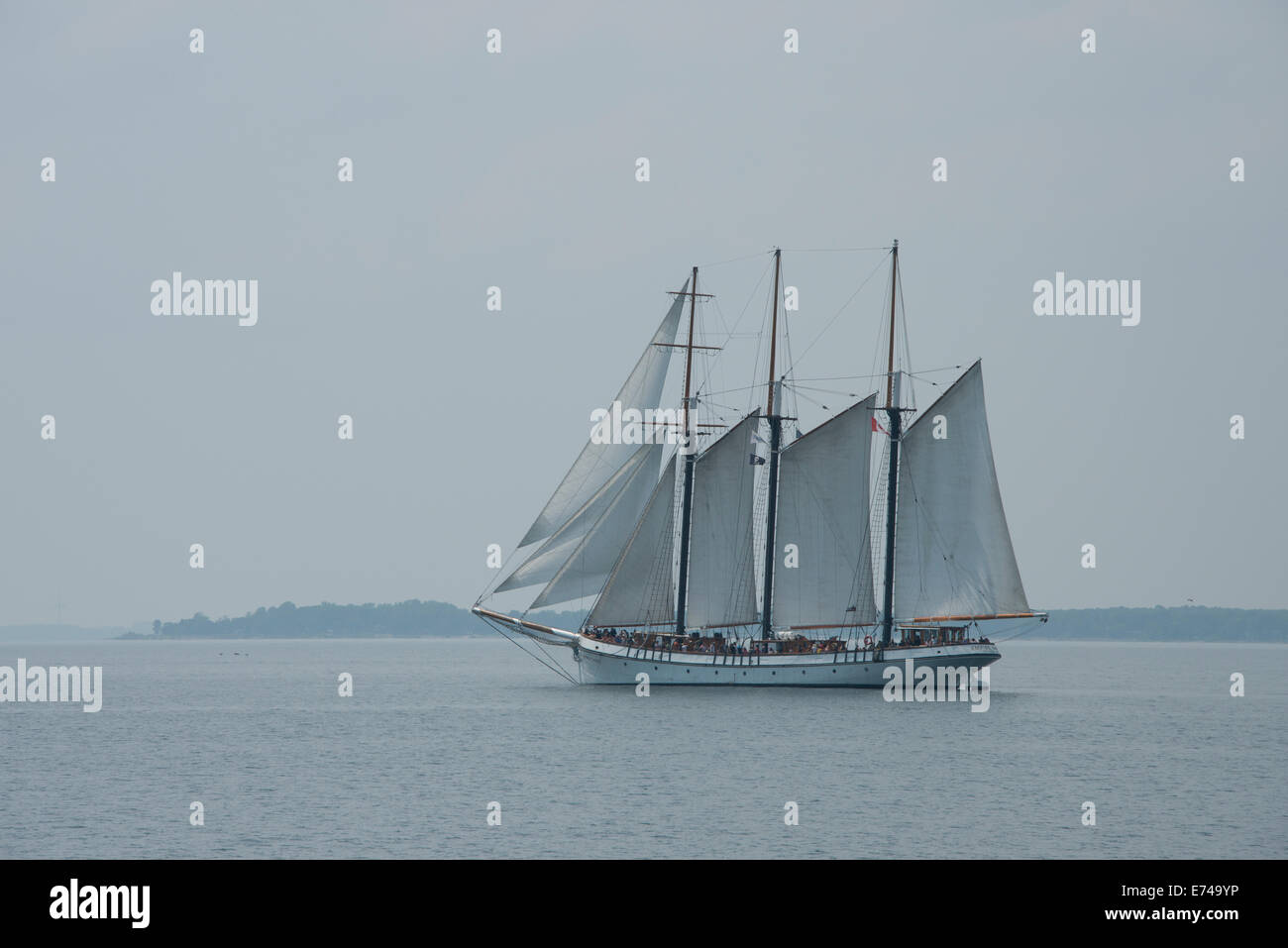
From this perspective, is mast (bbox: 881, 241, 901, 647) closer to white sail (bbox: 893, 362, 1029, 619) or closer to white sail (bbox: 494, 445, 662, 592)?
white sail (bbox: 893, 362, 1029, 619)

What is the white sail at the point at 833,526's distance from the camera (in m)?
73.4

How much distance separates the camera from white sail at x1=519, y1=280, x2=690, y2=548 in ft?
229

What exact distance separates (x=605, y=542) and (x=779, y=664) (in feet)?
37.8

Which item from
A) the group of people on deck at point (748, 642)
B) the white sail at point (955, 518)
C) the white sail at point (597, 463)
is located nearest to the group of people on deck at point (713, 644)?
the group of people on deck at point (748, 642)

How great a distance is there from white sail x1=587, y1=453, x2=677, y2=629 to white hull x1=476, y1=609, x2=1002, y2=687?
2.14 meters

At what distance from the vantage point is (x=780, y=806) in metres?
40.4

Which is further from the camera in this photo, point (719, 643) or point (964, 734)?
point (719, 643)

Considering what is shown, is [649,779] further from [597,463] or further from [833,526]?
[833,526]

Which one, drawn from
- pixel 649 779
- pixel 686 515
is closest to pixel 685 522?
pixel 686 515
